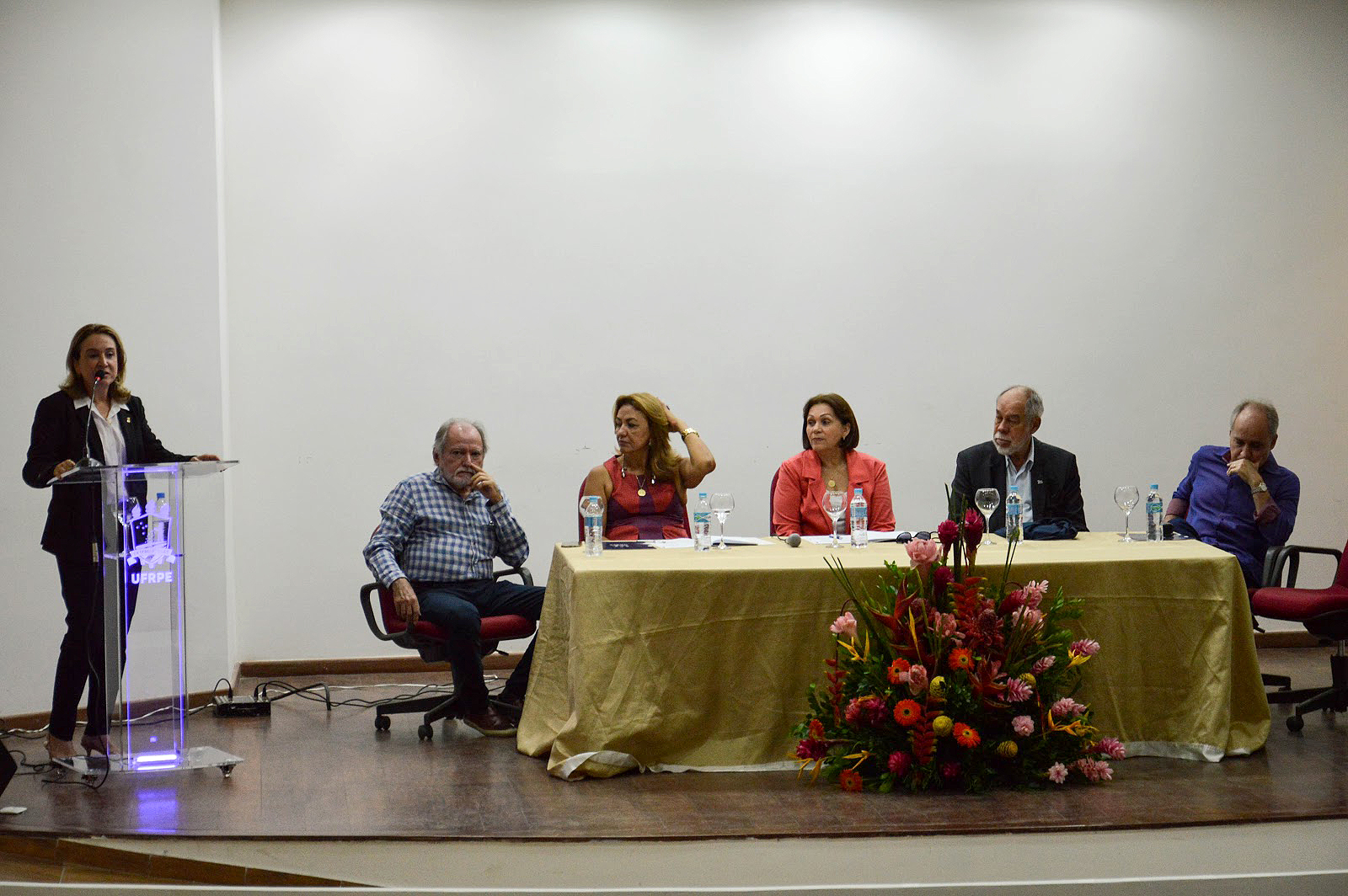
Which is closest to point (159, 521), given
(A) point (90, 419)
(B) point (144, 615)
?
(B) point (144, 615)

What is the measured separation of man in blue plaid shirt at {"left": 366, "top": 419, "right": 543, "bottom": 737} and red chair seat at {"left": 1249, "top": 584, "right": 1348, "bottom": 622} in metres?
2.61

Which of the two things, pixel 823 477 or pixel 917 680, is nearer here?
pixel 917 680

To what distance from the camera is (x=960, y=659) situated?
3.64m

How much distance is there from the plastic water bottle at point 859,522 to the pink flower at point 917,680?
0.88 metres

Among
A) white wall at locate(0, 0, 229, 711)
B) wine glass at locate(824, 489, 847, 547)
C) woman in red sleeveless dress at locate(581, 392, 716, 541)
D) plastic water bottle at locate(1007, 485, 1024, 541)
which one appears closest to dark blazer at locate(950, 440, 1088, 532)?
plastic water bottle at locate(1007, 485, 1024, 541)

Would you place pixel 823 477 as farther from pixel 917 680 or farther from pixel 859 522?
pixel 917 680

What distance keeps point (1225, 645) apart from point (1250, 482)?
3.87 ft

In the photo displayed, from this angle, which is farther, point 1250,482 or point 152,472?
point 1250,482

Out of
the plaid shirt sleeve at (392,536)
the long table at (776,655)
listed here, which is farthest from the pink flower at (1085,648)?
the plaid shirt sleeve at (392,536)

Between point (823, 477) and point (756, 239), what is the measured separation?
147 centimetres

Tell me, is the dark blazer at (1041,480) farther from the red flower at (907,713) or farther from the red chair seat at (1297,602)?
the red flower at (907,713)

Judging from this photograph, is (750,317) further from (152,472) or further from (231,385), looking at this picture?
(152,472)

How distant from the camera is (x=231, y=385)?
589 centimetres

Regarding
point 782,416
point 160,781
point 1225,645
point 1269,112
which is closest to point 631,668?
point 160,781
